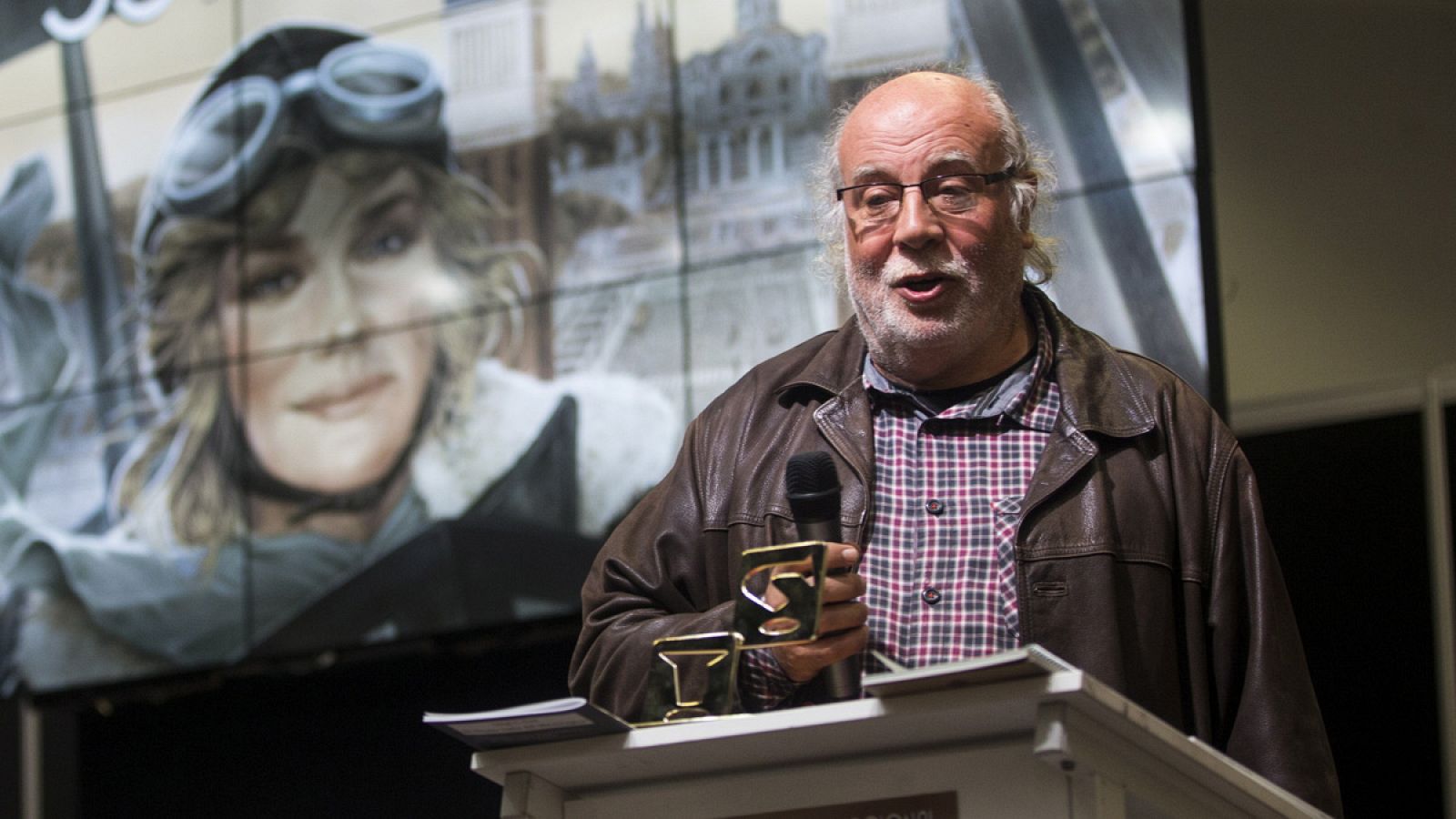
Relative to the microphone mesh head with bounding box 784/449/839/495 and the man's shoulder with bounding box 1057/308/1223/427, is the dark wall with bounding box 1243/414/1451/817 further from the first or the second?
the microphone mesh head with bounding box 784/449/839/495

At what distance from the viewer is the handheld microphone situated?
1.67 meters

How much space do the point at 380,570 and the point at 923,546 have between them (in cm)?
463

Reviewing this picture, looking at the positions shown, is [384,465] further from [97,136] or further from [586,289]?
[97,136]

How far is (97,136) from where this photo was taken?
23.6 feet

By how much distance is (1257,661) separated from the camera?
1.85 m

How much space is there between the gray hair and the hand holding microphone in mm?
590

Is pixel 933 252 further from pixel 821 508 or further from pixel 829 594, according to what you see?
pixel 829 594

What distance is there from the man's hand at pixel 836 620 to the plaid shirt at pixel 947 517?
0.16 meters

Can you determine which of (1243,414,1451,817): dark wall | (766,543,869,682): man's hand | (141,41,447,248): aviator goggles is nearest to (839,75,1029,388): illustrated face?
(766,543,869,682): man's hand

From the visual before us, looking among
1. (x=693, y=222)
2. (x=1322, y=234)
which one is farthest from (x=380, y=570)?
(x=1322, y=234)

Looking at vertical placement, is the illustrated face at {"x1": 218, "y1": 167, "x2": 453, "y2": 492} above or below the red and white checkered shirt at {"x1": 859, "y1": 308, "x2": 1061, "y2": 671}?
above

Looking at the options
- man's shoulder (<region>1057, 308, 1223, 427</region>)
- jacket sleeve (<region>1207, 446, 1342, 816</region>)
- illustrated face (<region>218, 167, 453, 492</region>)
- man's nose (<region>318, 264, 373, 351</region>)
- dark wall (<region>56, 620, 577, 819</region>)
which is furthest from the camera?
dark wall (<region>56, 620, 577, 819</region>)

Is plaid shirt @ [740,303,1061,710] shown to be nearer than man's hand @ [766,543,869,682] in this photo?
No

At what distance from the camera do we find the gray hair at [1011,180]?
2.20 m
